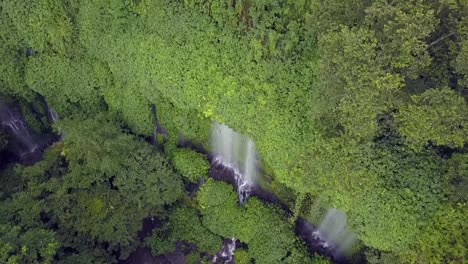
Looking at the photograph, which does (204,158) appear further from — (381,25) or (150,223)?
(381,25)

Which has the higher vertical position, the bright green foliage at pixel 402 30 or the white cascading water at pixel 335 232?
the bright green foliage at pixel 402 30

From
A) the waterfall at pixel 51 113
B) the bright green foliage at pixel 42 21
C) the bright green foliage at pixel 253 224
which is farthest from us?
the waterfall at pixel 51 113

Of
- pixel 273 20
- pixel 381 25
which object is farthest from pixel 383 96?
pixel 273 20

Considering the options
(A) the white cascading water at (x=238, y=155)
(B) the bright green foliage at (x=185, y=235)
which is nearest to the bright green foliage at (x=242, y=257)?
(B) the bright green foliage at (x=185, y=235)

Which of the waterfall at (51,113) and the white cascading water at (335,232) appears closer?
the white cascading water at (335,232)

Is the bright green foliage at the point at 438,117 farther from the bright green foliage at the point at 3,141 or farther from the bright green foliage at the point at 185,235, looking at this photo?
the bright green foliage at the point at 3,141

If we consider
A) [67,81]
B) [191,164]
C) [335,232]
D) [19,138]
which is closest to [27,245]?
[191,164]

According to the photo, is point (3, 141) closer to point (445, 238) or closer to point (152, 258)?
point (152, 258)
